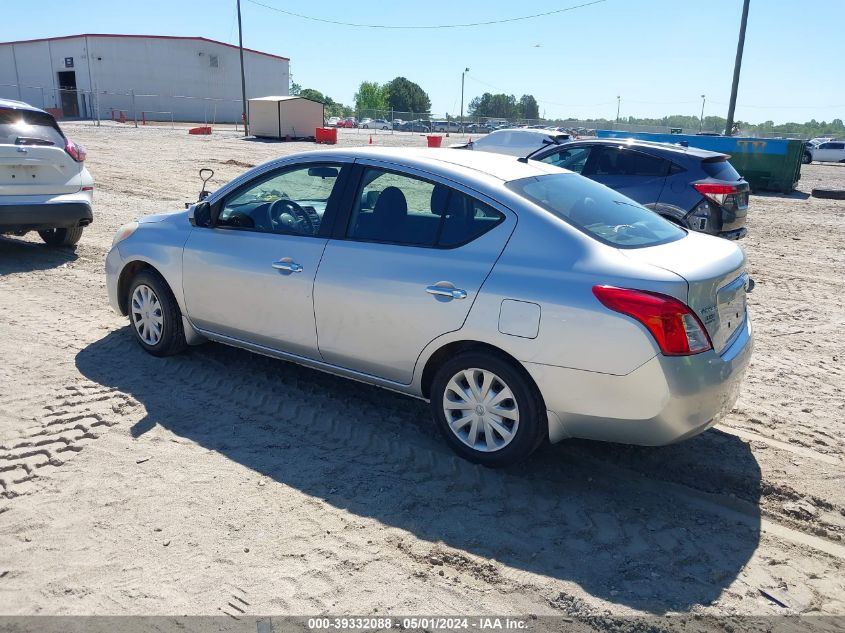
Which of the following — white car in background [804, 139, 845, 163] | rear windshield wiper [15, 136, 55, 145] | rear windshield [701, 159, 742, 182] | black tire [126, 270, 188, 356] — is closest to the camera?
black tire [126, 270, 188, 356]

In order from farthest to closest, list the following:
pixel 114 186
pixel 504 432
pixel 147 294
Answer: pixel 114 186 < pixel 147 294 < pixel 504 432

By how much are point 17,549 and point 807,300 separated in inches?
309

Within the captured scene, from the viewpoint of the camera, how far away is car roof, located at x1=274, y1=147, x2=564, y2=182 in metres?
4.11

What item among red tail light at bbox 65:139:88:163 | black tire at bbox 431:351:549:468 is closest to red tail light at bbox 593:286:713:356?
black tire at bbox 431:351:549:468

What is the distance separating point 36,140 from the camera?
7914mm

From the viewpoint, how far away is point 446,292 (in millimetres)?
3785

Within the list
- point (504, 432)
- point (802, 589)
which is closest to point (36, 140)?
point (504, 432)

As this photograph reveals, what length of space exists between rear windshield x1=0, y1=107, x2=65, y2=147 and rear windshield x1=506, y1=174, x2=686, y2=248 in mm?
6416

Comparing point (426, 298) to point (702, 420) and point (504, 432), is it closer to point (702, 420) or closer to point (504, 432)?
point (504, 432)

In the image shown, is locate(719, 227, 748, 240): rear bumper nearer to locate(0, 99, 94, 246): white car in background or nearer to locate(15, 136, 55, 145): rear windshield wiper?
locate(0, 99, 94, 246): white car in background

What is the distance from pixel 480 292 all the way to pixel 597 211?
96 cm

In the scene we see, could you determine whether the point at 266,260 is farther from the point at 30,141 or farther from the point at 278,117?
the point at 278,117

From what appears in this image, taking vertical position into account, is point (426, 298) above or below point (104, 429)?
above

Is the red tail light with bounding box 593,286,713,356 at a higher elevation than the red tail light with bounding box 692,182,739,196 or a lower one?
lower
